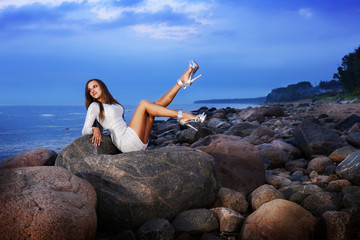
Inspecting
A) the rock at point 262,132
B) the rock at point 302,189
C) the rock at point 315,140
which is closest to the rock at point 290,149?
the rock at point 315,140

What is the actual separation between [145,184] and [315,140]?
541cm

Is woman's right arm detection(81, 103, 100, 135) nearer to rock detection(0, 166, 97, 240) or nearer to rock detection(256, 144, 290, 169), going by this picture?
rock detection(0, 166, 97, 240)

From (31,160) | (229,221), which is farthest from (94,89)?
(229,221)

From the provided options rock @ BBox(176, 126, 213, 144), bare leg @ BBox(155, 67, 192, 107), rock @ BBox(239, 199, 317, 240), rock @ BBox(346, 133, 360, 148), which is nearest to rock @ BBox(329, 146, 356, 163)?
rock @ BBox(346, 133, 360, 148)

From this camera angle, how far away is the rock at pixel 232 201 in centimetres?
498

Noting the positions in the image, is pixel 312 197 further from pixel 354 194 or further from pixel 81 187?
pixel 81 187

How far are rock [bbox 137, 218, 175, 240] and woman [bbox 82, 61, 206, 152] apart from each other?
1.99 metres

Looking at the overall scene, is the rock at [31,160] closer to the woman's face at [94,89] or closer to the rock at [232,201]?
the woman's face at [94,89]

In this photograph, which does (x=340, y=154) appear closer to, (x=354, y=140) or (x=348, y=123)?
(x=354, y=140)

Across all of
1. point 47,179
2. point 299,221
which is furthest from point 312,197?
point 47,179

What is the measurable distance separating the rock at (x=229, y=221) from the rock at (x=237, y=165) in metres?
1.41

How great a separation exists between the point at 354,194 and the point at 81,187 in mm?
3879

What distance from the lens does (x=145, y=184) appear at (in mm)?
4422

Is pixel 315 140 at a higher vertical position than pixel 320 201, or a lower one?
higher
